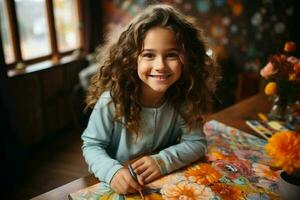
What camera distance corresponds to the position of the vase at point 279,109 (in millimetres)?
1457

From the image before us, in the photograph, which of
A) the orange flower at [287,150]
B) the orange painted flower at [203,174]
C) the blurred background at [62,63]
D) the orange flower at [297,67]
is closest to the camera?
the orange flower at [287,150]

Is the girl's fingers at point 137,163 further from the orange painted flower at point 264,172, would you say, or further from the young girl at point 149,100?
the orange painted flower at point 264,172

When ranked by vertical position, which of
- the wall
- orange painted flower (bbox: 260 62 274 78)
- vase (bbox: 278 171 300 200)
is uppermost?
orange painted flower (bbox: 260 62 274 78)

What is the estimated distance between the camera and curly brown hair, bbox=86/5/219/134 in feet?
3.27

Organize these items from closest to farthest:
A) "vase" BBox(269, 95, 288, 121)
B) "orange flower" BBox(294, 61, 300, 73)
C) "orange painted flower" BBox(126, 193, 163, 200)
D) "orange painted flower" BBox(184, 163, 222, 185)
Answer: "orange painted flower" BBox(126, 193, 163, 200) → "orange painted flower" BBox(184, 163, 222, 185) → "orange flower" BBox(294, 61, 300, 73) → "vase" BBox(269, 95, 288, 121)

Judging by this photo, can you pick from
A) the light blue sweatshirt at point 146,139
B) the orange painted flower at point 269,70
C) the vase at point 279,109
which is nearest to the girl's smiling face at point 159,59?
the light blue sweatshirt at point 146,139

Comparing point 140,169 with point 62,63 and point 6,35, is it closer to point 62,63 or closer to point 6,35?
point 6,35

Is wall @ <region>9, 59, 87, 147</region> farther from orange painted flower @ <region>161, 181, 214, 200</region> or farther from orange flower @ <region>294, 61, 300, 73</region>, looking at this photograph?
orange flower @ <region>294, 61, 300, 73</region>

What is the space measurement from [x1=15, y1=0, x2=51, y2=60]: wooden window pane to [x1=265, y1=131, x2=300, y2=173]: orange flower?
268 centimetres

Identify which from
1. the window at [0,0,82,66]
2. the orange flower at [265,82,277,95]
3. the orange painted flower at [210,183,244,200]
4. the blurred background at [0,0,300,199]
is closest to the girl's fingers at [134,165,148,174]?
the orange painted flower at [210,183,244,200]

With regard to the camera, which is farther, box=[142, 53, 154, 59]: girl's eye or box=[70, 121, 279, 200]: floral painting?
box=[142, 53, 154, 59]: girl's eye

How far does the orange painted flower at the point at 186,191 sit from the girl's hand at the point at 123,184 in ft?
0.29

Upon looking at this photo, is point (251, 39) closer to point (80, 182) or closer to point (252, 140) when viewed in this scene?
point (252, 140)

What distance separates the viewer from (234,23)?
3090 mm
